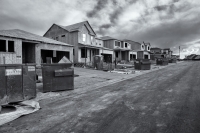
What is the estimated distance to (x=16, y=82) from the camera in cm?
496

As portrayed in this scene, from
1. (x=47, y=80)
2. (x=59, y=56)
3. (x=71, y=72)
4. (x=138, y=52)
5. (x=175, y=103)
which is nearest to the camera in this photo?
(x=175, y=103)

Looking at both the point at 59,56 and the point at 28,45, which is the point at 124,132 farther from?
the point at 59,56

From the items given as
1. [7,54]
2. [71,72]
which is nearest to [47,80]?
[71,72]

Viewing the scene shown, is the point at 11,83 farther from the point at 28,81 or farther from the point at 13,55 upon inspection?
the point at 13,55

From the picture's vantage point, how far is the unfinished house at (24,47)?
1394cm

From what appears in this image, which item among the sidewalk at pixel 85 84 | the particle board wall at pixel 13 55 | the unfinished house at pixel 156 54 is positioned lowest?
the sidewalk at pixel 85 84

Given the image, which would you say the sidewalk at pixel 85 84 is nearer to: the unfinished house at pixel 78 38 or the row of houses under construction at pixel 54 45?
the row of houses under construction at pixel 54 45

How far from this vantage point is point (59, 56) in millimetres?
23312

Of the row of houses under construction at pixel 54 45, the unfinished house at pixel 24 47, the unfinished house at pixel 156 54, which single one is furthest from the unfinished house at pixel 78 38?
the unfinished house at pixel 156 54

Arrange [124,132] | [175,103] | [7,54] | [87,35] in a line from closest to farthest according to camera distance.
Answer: [124,132] < [175,103] < [7,54] < [87,35]

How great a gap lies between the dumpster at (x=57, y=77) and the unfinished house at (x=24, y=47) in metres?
10.1

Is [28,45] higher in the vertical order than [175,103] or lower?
higher

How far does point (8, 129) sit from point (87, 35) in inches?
1014

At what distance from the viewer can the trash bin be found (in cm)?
520
